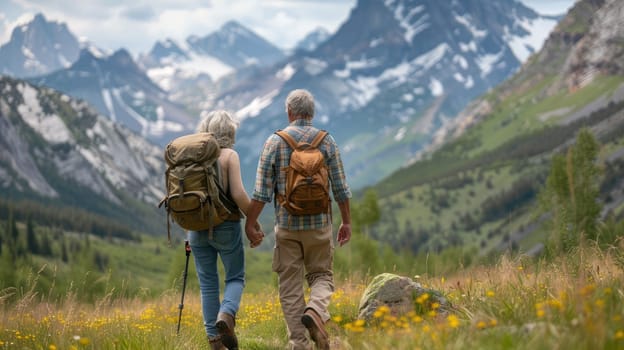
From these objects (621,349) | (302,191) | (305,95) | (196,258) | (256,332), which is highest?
(305,95)

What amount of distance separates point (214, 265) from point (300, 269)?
1.57m

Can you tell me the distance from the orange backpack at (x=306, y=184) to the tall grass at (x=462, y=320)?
71.7 inches

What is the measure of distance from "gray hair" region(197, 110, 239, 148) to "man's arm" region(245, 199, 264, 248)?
1248 mm

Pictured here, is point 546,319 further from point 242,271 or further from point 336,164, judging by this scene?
point 242,271

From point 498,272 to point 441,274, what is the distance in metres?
2.74

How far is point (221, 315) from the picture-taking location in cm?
1069

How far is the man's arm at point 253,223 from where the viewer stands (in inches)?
420

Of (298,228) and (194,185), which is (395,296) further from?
(194,185)

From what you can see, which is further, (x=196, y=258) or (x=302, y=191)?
(x=196, y=258)

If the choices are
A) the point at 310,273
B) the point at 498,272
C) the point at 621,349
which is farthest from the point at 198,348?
the point at 621,349

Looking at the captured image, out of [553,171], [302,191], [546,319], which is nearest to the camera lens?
[546,319]

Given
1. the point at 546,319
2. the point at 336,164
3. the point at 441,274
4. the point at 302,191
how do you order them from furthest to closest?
the point at 441,274
the point at 336,164
the point at 302,191
the point at 546,319

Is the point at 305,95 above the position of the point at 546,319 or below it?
above

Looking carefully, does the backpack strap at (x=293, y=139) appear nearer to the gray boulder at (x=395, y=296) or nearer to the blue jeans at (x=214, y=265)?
the blue jeans at (x=214, y=265)
